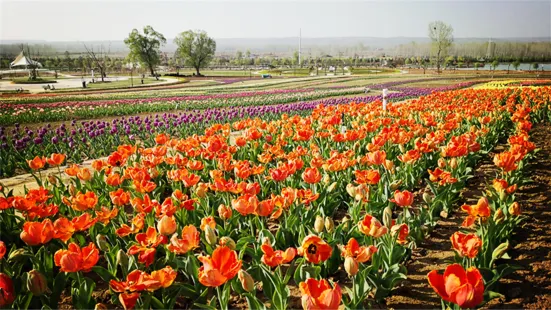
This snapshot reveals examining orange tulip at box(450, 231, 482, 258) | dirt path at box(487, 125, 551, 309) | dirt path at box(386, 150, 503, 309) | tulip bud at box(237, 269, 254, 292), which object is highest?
orange tulip at box(450, 231, 482, 258)

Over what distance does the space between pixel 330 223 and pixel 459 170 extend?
2627 mm

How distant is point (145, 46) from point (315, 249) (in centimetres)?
7613

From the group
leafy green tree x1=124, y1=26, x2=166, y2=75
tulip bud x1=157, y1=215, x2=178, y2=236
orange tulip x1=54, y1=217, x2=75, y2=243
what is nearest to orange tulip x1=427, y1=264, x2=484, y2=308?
tulip bud x1=157, y1=215, x2=178, y2=236

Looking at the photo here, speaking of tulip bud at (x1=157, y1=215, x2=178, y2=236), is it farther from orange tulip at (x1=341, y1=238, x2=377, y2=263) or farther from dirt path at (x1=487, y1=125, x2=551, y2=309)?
dirt path at (x1=487, y1=125, x2=551, y2=309)

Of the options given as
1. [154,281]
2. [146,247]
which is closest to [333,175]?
[146,247]

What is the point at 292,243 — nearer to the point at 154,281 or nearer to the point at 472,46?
the point at 154,281

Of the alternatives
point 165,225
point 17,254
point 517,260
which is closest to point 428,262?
point 517,260

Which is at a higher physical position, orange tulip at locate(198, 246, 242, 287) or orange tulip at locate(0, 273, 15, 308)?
orange tulip at locate(198, 246, 242, 287)

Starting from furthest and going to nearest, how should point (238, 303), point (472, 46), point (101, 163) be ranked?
point (472, 46)
point (101, 163)
point (238, 303)

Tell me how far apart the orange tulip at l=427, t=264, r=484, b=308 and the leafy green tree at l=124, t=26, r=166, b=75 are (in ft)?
237

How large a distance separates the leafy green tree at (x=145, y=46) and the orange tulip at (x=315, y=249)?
71749 mm

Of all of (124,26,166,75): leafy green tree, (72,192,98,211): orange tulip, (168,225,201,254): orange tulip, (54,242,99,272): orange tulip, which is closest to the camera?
(54,242,99,272): orange tulip

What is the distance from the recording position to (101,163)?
14.6ft

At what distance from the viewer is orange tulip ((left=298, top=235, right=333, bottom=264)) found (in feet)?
6.95
